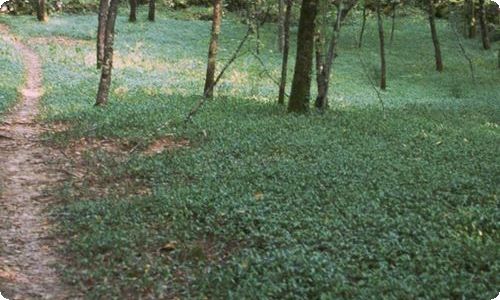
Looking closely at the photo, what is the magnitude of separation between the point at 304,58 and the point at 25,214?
37.6 ft

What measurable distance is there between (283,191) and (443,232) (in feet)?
11.0

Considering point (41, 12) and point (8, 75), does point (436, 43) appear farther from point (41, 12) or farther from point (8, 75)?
point (41, 12)

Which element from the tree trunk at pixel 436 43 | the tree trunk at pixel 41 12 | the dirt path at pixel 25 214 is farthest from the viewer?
the tree trunk at pixel 41 12

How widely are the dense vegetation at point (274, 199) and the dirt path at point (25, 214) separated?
1.31ft

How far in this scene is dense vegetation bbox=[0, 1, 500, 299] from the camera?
8.37 meters

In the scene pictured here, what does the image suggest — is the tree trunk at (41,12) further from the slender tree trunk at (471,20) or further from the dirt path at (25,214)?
the slender tree trunk at (471,20)

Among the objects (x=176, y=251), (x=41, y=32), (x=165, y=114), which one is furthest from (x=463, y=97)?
(x=41, y=32)

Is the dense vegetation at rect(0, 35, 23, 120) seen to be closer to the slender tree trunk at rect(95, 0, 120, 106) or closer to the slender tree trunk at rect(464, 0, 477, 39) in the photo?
the slender tree trunk at rect(95, 0, 120, 106)

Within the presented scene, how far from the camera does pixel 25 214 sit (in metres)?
11.7

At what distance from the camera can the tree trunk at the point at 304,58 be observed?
2034 centimetres

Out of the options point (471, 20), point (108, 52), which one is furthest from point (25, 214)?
point (471, 20)

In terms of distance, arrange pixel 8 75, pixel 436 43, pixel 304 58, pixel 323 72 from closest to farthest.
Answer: pixel 304 58, pixel 323 72, pixel 8 75, pixel 436 43

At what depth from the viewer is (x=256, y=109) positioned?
A: 21.7 metres

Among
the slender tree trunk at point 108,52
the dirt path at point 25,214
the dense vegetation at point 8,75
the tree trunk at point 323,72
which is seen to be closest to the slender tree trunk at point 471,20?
the tree trunk at point 323,72
